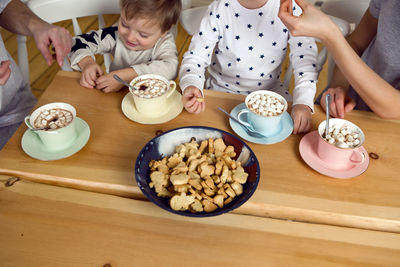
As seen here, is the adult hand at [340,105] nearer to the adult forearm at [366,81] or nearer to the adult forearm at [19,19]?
the adult forearm at [366,81]

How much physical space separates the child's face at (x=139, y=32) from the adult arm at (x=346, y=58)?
0.55 metres

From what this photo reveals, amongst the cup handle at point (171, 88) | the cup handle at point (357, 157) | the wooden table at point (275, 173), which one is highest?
the cup handle at point (171, 88)

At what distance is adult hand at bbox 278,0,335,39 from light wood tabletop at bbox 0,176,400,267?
0.51 metres

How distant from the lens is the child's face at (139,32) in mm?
1209

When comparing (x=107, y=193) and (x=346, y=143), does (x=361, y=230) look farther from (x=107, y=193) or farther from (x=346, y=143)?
(x=107, y=193)

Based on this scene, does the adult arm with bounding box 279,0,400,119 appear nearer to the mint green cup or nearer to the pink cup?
the pink cup

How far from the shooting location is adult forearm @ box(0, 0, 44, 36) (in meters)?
1.15

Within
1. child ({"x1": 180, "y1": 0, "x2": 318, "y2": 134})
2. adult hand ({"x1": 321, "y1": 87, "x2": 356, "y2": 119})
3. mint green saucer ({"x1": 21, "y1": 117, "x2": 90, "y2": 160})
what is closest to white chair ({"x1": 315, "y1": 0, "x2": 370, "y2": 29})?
child ({"x1": 180, "y1": 0, "x2": 318, "y2": 134})

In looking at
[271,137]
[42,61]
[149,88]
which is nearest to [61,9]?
[149,88]

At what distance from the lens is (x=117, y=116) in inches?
37.5

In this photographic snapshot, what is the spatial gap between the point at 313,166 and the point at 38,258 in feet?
2.14

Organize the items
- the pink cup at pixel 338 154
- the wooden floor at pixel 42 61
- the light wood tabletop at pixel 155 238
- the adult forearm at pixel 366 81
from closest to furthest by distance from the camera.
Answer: the light wood tabletop at pixel 155 238 < the pink cup at pixel 338 154 < the adult forearm at pixel 366 81 < the wooden floor at pixel 42 61

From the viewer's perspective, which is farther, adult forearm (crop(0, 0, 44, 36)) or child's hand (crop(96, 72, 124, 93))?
adult forearm (crop(0, 0, 44, 36))

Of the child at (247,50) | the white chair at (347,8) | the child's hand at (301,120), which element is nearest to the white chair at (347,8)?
the white chair at (347,8)
